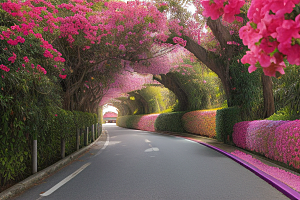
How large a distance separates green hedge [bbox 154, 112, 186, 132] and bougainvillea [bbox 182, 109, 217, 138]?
92 centimetres

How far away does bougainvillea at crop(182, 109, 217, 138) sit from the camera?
18.5 m

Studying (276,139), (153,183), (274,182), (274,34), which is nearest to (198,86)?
(276,139)

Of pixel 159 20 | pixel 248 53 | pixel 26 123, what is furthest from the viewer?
pixel 159 20

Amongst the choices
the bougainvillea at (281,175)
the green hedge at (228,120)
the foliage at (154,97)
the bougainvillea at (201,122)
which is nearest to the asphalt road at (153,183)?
the bougainvillea at (281,175)

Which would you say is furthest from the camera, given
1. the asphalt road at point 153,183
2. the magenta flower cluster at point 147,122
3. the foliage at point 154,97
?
the foliage at point 154,97

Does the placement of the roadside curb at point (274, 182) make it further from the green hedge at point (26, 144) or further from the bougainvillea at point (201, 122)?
the bougainvillea at point (201, 122)

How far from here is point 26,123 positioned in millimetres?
6129

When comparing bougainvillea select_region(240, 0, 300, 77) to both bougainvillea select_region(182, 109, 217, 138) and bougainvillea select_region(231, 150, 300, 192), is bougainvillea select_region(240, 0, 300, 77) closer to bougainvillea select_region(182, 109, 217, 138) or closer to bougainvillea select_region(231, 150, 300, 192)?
bougainvillea select_region(231, 150, 300, 192)

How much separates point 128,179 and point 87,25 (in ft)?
19.7

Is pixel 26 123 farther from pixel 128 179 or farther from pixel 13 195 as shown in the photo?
pixel 128 179

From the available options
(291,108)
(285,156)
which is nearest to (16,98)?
(285,156)

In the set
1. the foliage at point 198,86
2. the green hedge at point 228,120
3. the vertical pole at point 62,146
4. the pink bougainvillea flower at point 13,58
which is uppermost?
the foliage at point 198,86

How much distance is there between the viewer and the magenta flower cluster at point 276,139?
6779 mm

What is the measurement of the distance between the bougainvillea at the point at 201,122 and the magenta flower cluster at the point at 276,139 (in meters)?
6.62
